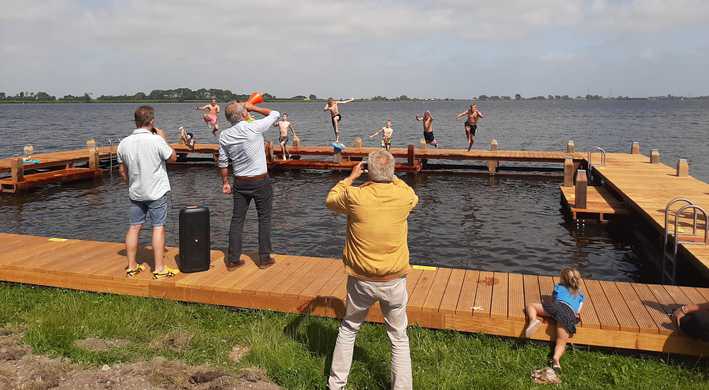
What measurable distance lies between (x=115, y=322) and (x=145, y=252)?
233 cm

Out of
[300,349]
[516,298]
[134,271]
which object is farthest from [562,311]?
[134,271]

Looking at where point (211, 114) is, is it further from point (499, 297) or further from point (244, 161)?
point (499, 297)

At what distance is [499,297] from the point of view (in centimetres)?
653

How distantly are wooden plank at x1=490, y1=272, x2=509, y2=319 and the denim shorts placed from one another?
12.7 feet

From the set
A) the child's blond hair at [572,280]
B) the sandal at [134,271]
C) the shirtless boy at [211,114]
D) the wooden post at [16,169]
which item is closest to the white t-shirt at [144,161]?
the sandal at [134,271]

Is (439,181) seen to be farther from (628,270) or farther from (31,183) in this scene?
(31,183)

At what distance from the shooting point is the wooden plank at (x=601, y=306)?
5727 millimetres

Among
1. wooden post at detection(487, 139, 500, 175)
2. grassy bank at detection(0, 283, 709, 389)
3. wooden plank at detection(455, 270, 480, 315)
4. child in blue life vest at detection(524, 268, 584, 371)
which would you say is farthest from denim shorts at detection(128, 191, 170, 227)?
wooden post at detection(487, 139, 500, 175)

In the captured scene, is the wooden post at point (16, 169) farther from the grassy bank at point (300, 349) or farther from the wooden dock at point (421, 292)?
the grassy bank at point (300, 349)

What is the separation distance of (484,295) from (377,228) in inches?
104

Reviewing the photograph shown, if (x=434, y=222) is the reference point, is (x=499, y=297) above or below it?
above

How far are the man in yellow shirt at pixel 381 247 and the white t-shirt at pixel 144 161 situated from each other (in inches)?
117

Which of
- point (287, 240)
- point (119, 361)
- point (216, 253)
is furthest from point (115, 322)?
point (287, 240)

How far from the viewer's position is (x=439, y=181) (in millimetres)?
24188
